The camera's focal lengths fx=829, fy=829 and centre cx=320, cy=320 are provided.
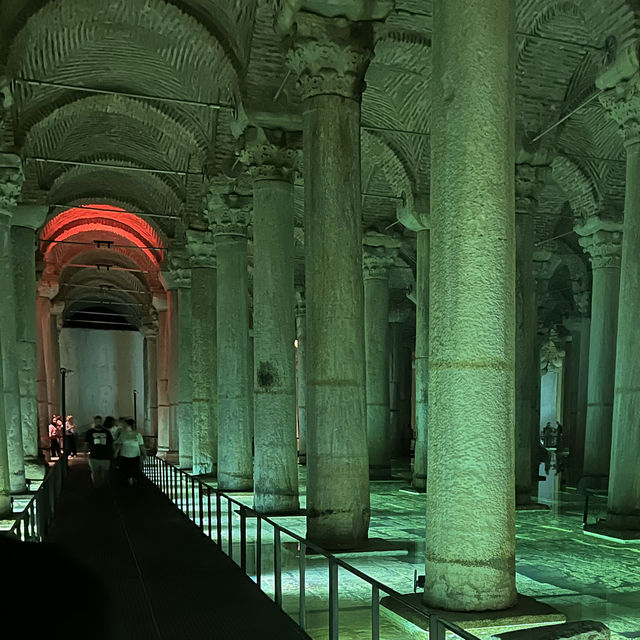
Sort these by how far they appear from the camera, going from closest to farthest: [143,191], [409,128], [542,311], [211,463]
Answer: [409,128], [211,463], [143,191], [542,311]

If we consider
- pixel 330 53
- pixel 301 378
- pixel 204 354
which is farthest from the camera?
pixel 301 378

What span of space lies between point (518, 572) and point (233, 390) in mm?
6510

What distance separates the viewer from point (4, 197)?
12586 millimetres

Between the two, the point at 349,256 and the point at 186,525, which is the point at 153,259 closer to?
the point at 186,525

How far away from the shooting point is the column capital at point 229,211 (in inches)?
556

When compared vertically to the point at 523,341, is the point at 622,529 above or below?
below

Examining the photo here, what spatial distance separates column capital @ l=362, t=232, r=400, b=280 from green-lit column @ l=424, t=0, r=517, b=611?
42.9ft

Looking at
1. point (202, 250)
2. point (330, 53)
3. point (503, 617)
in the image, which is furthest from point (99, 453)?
point (503, 617)

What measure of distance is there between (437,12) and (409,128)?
9025 millimetres

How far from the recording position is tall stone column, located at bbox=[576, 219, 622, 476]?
46.7ft

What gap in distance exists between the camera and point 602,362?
46.9 feet

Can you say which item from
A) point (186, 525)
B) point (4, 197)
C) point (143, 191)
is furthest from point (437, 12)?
point (143, 191)

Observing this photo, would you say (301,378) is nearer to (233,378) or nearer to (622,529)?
(233,378)

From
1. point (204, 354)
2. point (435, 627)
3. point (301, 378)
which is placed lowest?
point (301, 378)
